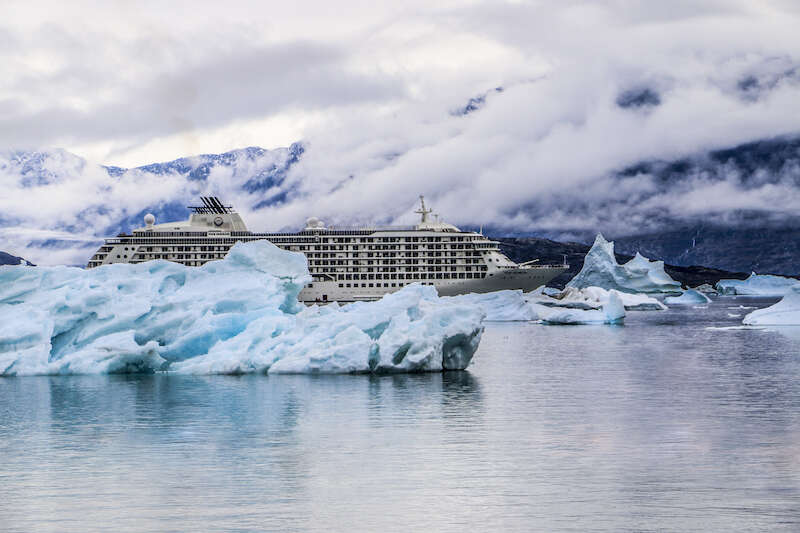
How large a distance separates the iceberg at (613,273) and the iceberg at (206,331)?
58.5 meters

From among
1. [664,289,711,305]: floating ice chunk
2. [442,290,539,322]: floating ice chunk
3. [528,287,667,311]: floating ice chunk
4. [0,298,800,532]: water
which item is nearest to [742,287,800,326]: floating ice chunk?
[528,287,667,311]: floating ice chunk

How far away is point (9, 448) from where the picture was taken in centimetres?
1489

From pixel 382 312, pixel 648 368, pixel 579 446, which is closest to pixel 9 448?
pixel 579 446

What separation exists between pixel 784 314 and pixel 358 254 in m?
42.8

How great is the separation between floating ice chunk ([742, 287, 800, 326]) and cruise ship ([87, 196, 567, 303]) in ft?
111

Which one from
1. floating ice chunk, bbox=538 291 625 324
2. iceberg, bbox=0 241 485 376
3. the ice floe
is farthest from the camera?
the ice floe

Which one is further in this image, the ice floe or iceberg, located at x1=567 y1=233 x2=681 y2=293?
iceberg, located at x1=567 y1=233 x2=681 y2=293

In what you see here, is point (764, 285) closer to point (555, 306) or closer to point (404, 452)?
point (555, 306)

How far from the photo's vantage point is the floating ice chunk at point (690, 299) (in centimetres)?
9219

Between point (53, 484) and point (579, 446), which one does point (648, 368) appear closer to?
point (579, 446)

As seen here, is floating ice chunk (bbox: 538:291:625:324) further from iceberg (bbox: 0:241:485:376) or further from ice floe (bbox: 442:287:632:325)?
iceberg (bbox: 0:241:485:376)

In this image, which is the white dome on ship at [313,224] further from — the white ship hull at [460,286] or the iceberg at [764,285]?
the iceberg at [764,285]

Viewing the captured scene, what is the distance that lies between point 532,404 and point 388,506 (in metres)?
9.28

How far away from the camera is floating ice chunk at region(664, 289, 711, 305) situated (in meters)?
92.2
